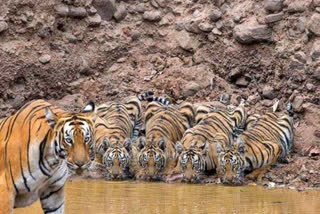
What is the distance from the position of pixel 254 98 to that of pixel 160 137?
1.85m

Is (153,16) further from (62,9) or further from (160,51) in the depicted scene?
(62,9)

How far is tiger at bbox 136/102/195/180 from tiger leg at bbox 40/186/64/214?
12.6ft

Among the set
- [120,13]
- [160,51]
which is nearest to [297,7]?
[160,51]

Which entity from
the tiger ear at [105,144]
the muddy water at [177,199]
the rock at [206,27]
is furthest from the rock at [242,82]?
the muddy water at [177,199]

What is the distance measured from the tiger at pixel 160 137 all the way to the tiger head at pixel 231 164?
61cm

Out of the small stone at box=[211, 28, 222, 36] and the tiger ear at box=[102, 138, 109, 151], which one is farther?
the small stone at box=[211, 28, 222, 36]

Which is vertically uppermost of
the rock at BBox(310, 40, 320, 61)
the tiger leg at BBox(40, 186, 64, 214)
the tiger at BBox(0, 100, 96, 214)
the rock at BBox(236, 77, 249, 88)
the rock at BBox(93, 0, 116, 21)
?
the rock at BBox(93, 0, 116, 21)

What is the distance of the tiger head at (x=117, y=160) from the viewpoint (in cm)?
1182

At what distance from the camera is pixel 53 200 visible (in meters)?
7.87

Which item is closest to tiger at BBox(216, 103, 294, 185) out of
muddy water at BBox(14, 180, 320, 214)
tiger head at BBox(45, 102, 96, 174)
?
muddy water at BBox(14, 180, 320, 214)

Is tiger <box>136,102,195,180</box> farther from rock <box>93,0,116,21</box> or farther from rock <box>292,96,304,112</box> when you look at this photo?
rock <box>93,0,116,21</box>

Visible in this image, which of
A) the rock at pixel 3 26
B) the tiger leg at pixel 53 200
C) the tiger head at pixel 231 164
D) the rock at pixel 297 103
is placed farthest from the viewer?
the rock at pixel 3 26

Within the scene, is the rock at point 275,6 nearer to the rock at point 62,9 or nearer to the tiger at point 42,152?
the rock at point 62,9

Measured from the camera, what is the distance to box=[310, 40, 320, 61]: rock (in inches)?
525
